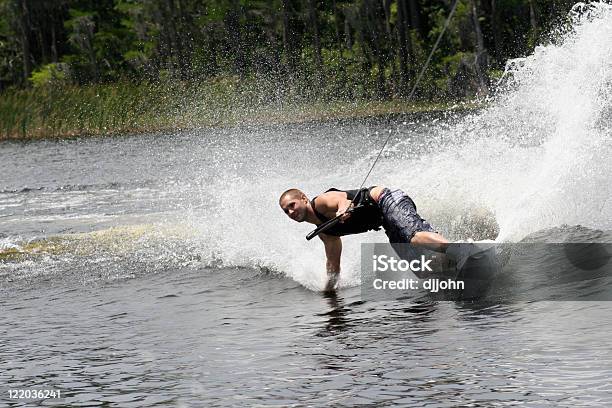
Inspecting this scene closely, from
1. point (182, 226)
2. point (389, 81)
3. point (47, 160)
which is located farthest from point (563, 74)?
point (389, 81)

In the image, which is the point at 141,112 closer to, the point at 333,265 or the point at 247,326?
the point at 333,265

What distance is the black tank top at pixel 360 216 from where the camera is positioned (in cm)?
1059

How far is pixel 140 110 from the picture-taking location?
4528cm

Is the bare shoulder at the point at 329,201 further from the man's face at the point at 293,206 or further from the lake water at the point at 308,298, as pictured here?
the lake water at the point at 308,298

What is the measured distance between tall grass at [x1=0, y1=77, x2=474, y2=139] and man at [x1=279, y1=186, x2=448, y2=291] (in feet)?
103

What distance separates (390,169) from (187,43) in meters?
42.1

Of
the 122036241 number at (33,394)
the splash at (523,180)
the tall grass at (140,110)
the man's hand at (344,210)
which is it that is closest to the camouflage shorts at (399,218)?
the man's hand at (344,210)

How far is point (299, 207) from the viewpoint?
404 inches

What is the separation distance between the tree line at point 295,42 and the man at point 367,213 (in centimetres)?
3456

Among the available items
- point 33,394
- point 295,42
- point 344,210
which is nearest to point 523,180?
point 344,210

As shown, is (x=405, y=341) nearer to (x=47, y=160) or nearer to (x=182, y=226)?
(x=182, y=226)

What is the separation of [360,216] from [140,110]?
35.5 meters

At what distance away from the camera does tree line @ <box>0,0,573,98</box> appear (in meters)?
49.5

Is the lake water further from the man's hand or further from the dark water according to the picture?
the man's hand
